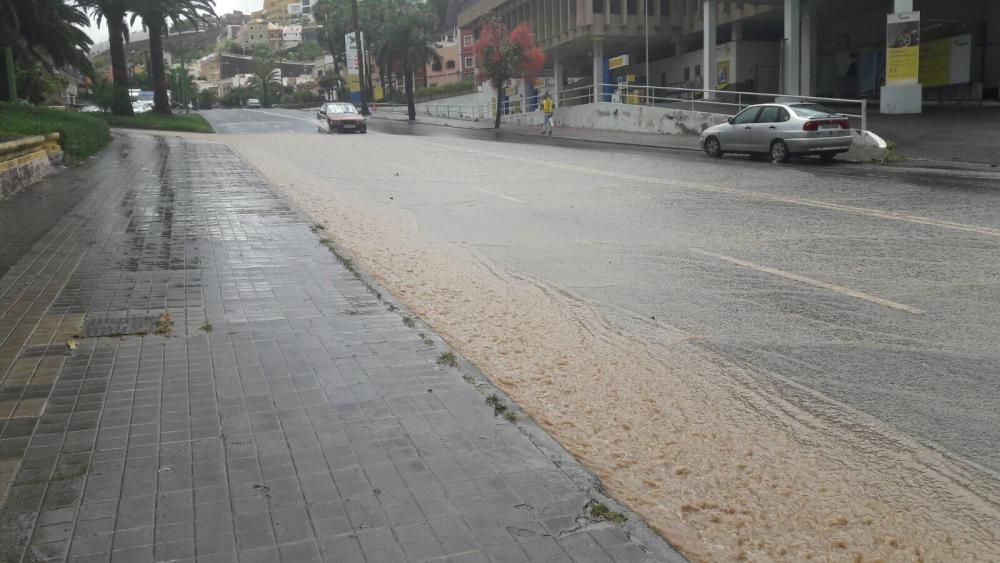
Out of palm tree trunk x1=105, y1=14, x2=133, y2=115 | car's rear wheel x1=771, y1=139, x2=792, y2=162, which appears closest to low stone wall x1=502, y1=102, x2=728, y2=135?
car's rear wheel x1=771, y1=139, x2=792, y2=162

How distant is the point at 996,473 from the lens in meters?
4.26

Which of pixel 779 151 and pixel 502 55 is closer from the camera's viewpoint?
pixel 779 151

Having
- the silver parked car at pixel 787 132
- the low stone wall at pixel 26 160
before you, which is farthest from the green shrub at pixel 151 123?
the silver parked car at pixel 787 132

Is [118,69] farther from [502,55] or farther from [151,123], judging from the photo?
[502,55]

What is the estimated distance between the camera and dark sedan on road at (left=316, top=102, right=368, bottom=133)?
131 ft

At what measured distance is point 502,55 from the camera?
48281 mm

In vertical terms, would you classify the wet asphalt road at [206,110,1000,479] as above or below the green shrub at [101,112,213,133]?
below

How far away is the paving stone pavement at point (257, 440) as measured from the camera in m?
3.51

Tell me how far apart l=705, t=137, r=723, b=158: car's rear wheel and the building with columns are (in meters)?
7.39

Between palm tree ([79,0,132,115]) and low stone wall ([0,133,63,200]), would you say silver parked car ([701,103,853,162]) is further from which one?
palm tree ([79,0,132,115])

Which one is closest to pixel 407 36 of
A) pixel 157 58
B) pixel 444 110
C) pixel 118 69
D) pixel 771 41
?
pixel 444 110

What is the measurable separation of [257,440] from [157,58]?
44605 millimetres

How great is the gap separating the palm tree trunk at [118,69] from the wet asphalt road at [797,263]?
27598mm

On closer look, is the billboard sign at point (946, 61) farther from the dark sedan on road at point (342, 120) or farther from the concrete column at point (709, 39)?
the dark sedan on road at point (342, 120)
